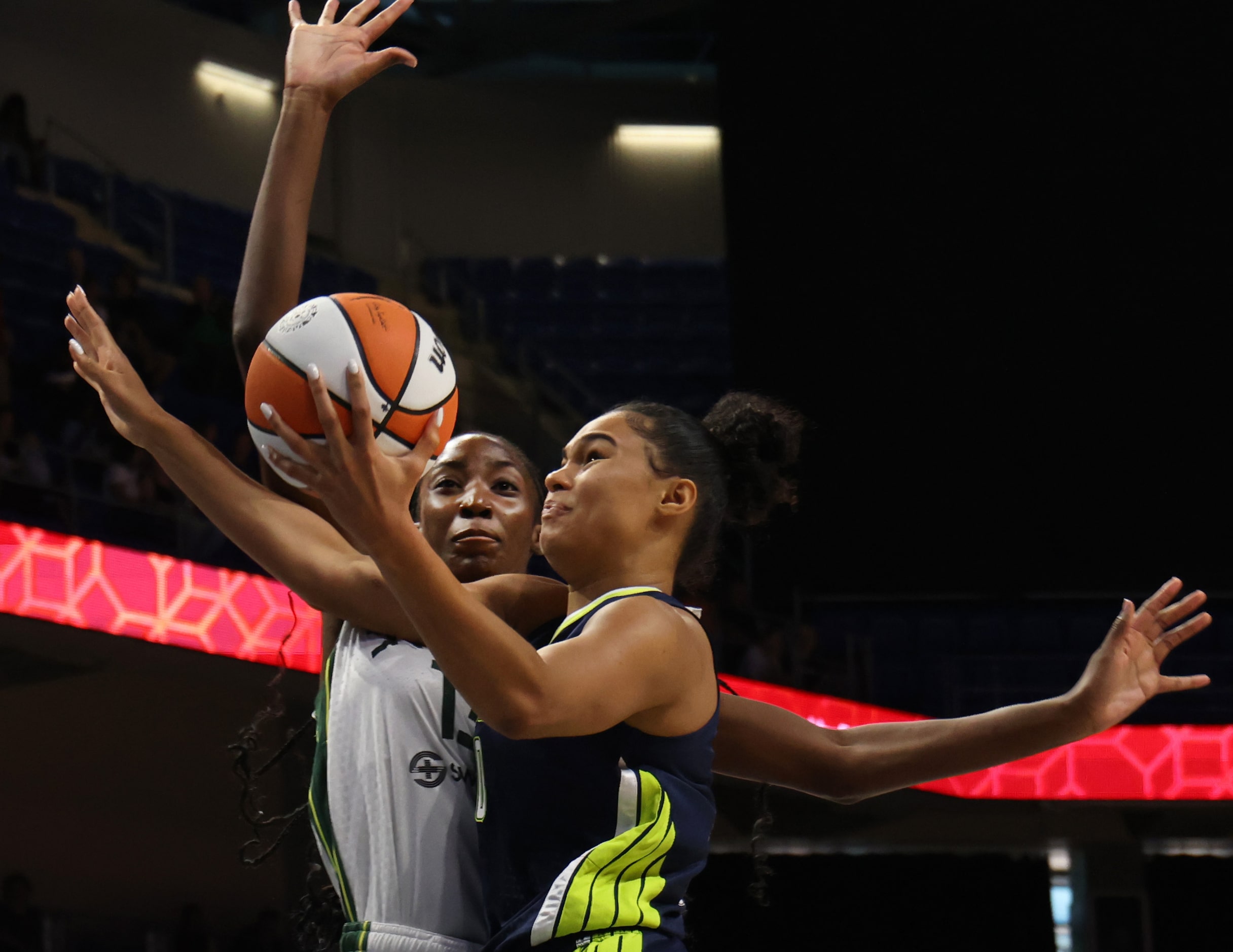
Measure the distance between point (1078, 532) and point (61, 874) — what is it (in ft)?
22.0

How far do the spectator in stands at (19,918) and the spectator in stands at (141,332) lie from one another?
259 cm

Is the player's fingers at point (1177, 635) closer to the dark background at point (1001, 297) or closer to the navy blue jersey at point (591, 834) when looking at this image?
the navy blue jersey at point (591, 834)

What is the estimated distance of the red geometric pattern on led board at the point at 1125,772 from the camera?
24.6 ft

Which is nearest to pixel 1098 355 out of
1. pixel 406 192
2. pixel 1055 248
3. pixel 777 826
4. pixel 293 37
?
pixel 1055 248

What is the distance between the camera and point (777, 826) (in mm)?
7434

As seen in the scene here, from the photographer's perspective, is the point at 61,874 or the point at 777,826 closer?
the point at 61,874

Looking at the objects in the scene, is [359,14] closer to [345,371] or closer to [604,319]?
[345,371]

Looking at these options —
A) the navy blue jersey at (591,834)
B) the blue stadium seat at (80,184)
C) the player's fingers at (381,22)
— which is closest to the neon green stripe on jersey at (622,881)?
the navy blue jersey at (591,834)

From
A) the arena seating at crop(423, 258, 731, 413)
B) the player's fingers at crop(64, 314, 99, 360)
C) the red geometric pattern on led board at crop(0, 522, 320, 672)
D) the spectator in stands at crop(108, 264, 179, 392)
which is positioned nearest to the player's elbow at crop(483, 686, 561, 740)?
the player's fingers at crop(64, 314, 99, 360)

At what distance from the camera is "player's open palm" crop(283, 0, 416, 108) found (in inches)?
83.1

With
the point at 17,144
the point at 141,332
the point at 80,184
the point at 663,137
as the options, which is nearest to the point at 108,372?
the point at 141,332

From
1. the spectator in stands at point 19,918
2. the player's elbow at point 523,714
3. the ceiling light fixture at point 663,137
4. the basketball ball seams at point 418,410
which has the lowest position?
the spectator in stands at point 19,918

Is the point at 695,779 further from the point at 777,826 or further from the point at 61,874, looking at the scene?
the point at 777,826

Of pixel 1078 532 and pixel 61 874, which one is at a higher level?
pixel 1078 532
